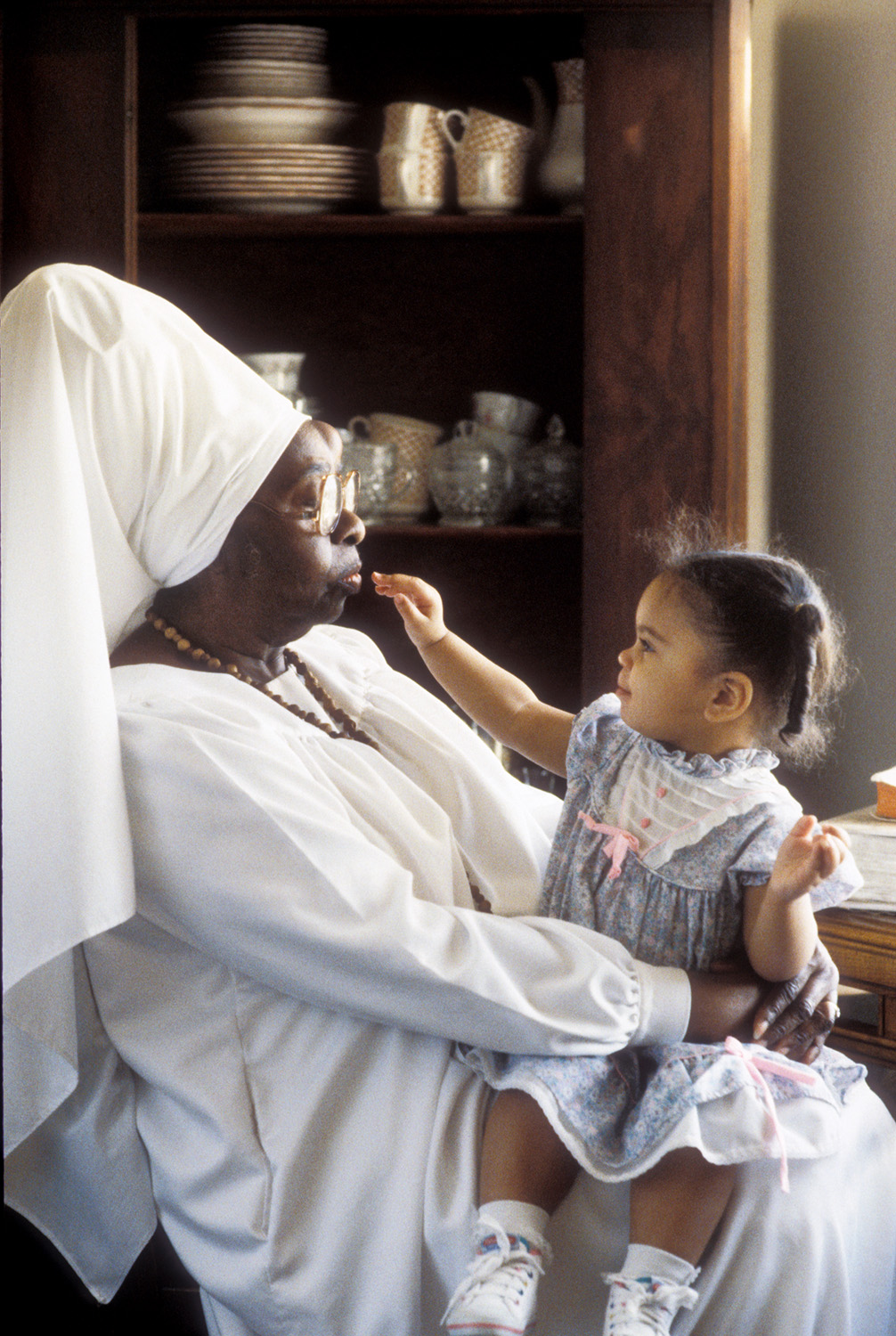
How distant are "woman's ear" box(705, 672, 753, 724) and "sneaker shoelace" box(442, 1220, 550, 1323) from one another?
0.57 meters

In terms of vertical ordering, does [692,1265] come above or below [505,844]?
below

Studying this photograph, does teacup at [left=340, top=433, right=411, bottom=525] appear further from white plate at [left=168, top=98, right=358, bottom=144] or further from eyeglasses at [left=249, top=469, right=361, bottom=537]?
eyeglasses at [left=249, top=469, right=361, bottom=537]

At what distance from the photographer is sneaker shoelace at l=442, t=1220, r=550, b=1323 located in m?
1.09

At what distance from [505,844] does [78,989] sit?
51 cm

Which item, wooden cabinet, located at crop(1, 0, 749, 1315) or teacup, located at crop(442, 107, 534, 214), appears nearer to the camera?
wooden cabinet, located at crop(1, 0, 749, 1315)

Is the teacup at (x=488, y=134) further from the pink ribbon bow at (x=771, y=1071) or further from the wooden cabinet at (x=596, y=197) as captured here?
the pink ribbon bow at (x=771, y=1071)

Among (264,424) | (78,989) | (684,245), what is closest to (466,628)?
(684,245)

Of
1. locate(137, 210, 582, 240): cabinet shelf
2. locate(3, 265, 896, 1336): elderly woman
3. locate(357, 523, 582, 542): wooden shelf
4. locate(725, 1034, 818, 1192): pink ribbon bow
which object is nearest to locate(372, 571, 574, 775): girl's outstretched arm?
locate(3, 265, 896, 1336): elderly woman

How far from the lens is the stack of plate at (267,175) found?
2.18m

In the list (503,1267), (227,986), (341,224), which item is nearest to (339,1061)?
(227,986)

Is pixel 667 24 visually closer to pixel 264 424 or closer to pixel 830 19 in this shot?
pixel 830 19

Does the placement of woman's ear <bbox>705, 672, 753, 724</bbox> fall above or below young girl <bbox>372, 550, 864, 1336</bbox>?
above

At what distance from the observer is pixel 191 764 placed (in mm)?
1217

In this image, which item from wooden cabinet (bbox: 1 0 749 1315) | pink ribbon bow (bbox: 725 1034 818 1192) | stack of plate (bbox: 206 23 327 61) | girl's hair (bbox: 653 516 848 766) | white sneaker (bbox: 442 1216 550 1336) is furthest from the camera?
stack of plate (bbox: 206 23 327 61)
